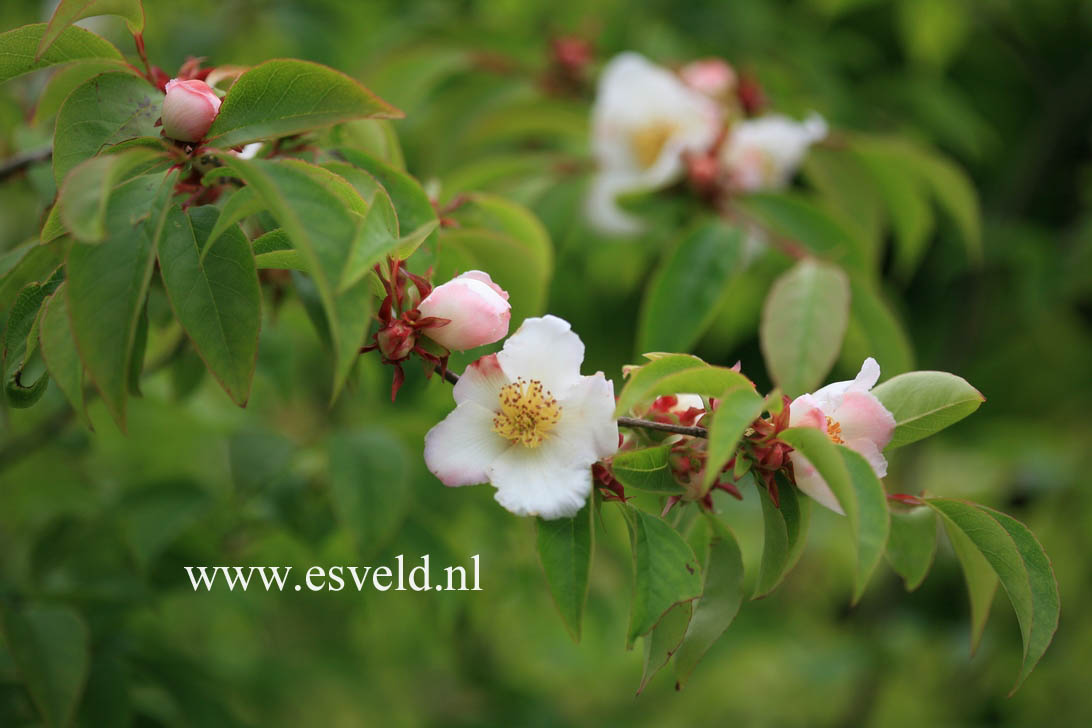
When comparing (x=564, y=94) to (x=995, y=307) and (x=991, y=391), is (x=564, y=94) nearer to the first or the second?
(x=995, y=307)

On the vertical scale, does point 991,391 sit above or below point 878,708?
above

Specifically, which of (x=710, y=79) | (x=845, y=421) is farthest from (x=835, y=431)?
(x=710, y=79)

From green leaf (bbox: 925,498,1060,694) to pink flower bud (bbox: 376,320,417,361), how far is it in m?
0.31

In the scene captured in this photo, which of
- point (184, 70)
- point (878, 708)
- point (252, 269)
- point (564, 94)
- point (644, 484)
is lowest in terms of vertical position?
point (878, 708)

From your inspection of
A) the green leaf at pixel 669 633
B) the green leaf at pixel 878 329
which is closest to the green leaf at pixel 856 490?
the green leaf at pixel 669 633

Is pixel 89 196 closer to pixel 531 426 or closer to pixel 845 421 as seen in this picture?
pixel 531 426

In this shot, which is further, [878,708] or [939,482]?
[939,482]

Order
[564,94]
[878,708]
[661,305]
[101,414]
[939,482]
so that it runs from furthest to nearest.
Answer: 1. [939,482]
2. [878,708]
3. [564,94]
4. [101,414]
5. [661,305]

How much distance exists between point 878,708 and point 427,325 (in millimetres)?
1871

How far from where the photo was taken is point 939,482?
2518mm

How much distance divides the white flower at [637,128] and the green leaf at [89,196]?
2.63ft

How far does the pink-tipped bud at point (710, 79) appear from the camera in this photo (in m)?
1.25

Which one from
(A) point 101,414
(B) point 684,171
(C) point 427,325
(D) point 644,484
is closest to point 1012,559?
(D) point 644,484

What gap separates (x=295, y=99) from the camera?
0.51 meters
